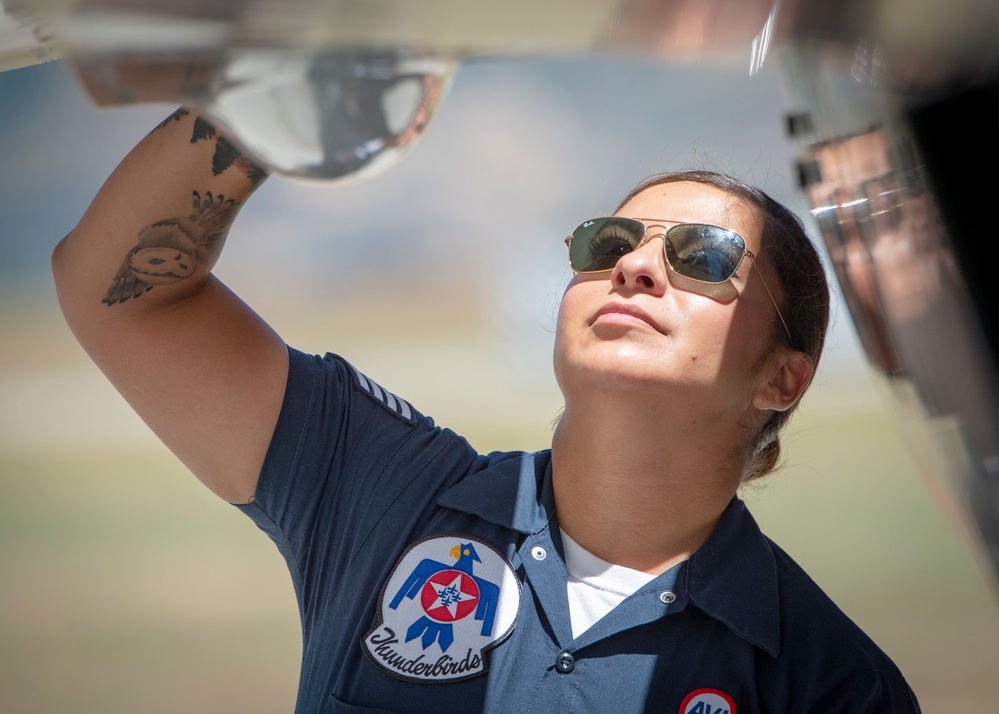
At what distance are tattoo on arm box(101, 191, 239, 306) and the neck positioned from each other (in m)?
0.42

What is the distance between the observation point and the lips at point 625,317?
927mm

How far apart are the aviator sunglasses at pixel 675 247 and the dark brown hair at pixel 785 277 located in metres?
0.03

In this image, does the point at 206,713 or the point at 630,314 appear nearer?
the point at 630,314

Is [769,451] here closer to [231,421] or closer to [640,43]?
[231,421]

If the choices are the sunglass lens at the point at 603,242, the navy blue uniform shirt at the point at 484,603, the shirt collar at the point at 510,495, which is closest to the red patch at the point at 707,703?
the navy blue uniform shirt at the point at 484,603

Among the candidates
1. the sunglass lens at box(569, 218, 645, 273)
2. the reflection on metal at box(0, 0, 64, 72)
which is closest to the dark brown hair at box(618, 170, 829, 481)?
the sunglass lens at box(569, 218, 645, 273)

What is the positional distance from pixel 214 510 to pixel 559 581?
2.74m

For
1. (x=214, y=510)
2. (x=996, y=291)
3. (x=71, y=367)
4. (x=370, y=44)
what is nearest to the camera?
(x=370, y=44)

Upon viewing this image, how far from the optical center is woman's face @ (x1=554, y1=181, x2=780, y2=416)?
914mm

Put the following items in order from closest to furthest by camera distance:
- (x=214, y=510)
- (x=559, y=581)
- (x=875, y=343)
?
(x=875, y=343)
(x=559, y=581)
(x=214, y=510)

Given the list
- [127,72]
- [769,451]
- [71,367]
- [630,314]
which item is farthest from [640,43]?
[71,367]

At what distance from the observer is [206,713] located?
2660 mm

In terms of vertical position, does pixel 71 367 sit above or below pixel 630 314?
above

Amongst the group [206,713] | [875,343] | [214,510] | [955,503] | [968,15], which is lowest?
[206,713]
